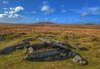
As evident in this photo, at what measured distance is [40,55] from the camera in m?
14.1

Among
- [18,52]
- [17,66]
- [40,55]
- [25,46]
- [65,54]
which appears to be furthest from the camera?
[25,46]

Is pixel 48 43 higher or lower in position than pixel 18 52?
higher

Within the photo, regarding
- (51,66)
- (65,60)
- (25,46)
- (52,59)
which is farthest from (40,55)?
(25,46)

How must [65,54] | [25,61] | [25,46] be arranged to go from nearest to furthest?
[25,61] < [65,54] < [25,46]

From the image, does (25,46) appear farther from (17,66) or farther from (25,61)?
(17,66)

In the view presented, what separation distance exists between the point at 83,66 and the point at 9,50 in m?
12.4

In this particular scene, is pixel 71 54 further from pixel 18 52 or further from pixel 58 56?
pixel 18 52

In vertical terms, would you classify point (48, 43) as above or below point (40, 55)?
above

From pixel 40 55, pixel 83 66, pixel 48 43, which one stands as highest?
pixel 48 43

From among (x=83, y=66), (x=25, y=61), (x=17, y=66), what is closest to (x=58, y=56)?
(x=83, y=66)

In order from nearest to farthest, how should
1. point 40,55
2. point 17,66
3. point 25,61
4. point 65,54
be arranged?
1. point 17,66
2. point 25,61
3. point 40,55
4. point 65,54

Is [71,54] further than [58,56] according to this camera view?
Yes

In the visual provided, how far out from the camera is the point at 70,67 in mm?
11984

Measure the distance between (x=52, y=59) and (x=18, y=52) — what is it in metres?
6.37
